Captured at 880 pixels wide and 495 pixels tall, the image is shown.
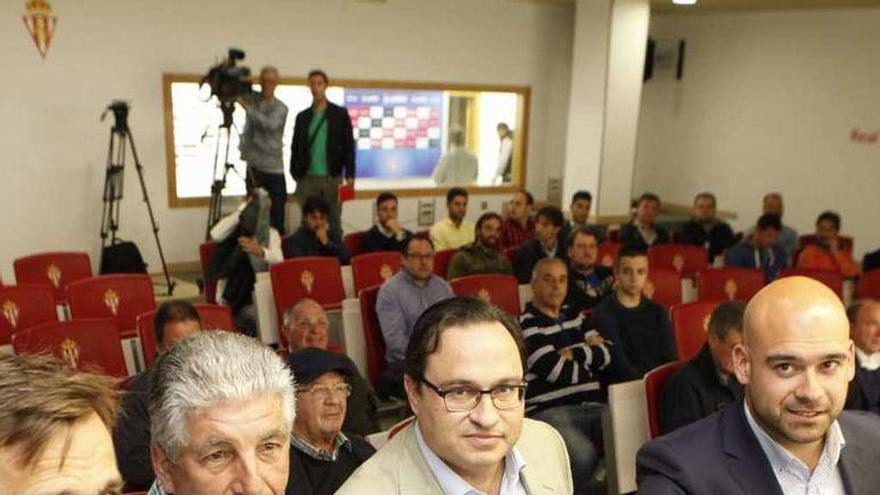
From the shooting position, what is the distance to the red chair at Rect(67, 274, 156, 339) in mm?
4273

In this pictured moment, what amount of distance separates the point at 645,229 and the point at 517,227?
3.79 ft

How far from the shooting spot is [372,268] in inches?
205

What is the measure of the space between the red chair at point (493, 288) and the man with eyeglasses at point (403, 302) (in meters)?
0.10

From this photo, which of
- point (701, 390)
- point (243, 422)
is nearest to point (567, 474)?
point (243, 422)

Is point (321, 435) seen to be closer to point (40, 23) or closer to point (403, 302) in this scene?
point (403, 302)

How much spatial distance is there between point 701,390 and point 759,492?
1.41m

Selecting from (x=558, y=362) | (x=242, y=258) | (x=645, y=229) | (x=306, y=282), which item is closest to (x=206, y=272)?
(x=242, y=258)

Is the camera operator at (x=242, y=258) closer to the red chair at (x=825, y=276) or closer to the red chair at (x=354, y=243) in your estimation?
the red chair at (x=354, y=243)

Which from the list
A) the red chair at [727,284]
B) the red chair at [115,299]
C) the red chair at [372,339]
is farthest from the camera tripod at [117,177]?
the red chair at [727,284]

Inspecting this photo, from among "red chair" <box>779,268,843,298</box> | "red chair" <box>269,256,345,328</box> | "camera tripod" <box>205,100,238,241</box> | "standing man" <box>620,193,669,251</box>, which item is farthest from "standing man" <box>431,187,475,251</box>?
"red chair" <box>779,268,843,298</box>

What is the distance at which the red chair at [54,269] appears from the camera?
5078 mm

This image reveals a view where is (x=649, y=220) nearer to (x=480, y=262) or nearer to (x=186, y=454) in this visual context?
(x=480, y=262)

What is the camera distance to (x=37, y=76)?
6.75m

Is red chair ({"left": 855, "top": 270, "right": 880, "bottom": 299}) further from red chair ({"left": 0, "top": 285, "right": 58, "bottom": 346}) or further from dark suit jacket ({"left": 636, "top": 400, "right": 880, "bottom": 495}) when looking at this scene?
red chair ({"left": 0, "top": 285, "right": 58, "bottom": 346})
